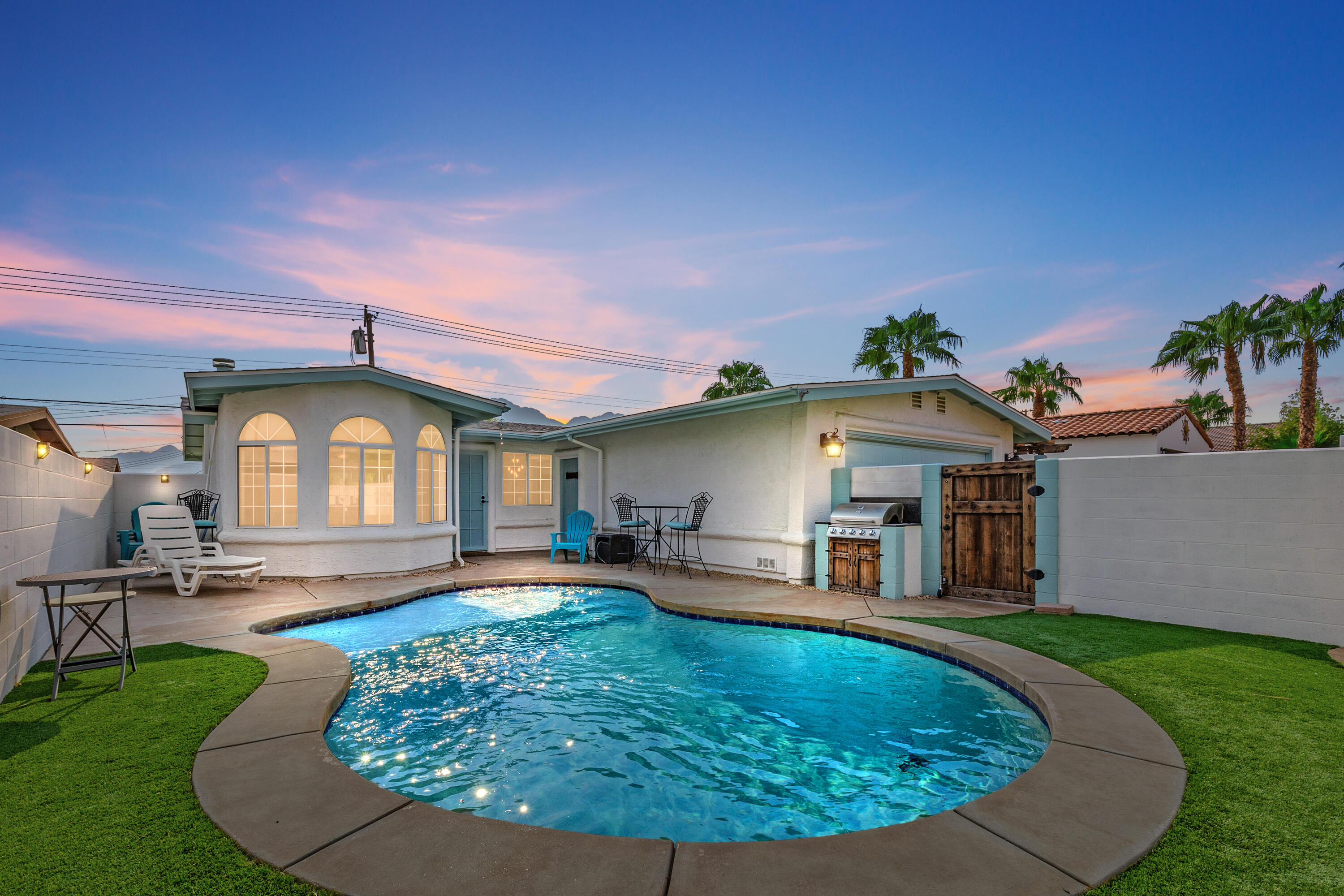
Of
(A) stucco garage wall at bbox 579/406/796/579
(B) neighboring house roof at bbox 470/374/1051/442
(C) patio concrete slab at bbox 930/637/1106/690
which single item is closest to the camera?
(C) patio concrete slab at bbox 930/637/1106/690

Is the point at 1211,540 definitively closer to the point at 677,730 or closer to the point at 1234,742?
the point at 1234,742

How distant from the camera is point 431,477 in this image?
9.68m

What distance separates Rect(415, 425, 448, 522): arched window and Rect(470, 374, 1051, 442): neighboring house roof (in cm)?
172

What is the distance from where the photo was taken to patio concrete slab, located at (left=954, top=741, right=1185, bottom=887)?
6.22ft

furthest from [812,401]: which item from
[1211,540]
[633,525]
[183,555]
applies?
[183,555]

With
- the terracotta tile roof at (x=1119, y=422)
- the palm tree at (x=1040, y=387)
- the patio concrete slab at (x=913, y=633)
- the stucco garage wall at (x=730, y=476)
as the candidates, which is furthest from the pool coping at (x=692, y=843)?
the palm tree at (x=1040, y=387)

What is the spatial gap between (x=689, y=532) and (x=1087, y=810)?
7.96m

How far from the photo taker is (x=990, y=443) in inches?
430

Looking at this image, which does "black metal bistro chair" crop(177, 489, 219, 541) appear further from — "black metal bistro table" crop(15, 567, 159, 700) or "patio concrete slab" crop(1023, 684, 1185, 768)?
"patio concrete slab" crop(1023, 684, 1185, 768)

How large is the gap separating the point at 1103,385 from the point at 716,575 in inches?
840

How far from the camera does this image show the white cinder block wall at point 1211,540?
193 inches

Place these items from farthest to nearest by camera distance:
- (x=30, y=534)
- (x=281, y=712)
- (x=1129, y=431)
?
(x=1129, y=431)
(x=30, y=534)
(x=281, y=712)

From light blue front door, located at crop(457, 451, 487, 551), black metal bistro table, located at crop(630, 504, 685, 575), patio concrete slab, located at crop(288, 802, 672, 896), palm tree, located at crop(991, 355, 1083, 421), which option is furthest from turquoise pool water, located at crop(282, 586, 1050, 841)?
palm tree, located at crop(991, 355, 1083, 421)

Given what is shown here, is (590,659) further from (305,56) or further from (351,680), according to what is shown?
(305,56)
